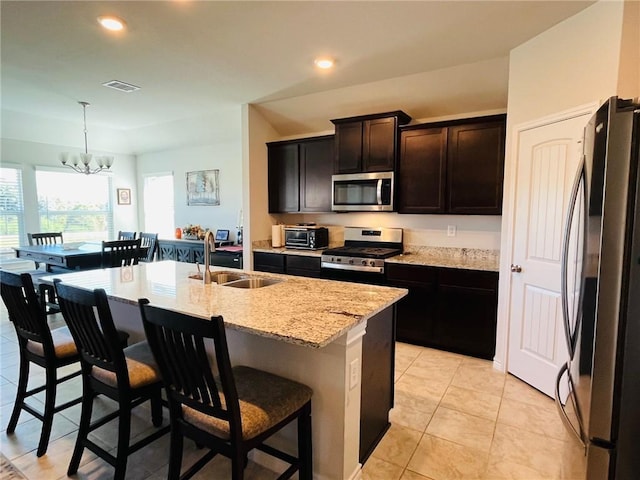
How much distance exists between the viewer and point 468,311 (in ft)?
10.7

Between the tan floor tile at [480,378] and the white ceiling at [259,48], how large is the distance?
2.53 m

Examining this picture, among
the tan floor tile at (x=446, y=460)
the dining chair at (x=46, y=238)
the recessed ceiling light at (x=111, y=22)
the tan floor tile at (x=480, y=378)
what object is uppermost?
the recessed ceiling light at (x=111, y=22)

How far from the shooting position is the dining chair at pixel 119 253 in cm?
422

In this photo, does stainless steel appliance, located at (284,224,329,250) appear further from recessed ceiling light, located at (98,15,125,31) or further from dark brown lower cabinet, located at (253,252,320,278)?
recessed ceiling light, located at (98,15,125,31)

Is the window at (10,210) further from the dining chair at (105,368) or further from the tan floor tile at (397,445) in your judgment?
the tan floor tile at (397,445)

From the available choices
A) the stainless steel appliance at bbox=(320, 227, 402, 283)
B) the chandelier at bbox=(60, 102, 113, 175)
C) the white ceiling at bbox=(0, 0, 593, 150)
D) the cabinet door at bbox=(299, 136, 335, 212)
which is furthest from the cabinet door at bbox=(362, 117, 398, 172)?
the chandelier at bbox=(60, 102, 113, 175)

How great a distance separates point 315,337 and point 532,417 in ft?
6.39

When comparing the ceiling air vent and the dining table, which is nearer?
the ceiling air vent

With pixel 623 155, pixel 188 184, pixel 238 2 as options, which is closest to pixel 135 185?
pixel 188 184

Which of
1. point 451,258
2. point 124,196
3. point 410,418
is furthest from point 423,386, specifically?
point 124,196

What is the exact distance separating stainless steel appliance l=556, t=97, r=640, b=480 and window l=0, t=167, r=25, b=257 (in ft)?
23.6

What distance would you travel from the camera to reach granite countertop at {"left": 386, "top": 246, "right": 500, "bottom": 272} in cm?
330

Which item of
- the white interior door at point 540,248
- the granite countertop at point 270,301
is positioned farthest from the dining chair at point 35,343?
the white interior door at point 540,248

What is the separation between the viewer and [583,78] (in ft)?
7.57
